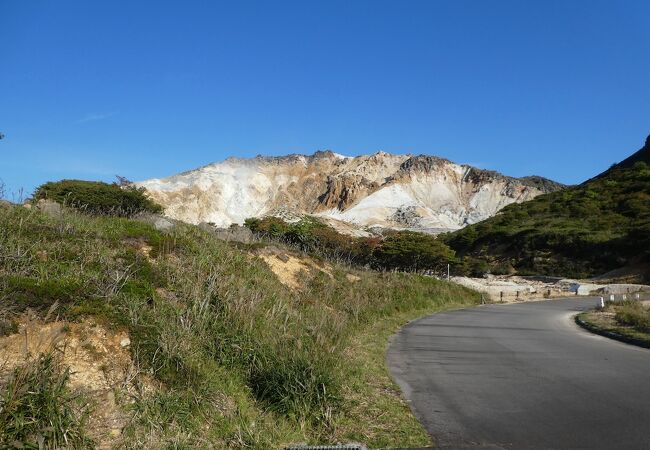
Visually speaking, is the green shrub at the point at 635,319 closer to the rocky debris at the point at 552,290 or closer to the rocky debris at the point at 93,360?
the rocky debris at the point at 93,360

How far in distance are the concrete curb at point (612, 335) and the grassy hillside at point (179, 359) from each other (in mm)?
7988

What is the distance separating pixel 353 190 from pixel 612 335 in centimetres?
13369

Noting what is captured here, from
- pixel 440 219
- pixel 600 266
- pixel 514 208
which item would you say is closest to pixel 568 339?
pixel 600 266

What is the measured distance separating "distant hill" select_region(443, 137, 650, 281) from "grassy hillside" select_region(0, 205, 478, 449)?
5135 cm

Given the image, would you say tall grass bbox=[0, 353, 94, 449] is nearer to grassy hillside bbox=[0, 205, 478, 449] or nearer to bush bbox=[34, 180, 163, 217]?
grassy hillside bbox=[0, 205, 478, 449]

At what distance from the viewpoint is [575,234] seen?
64125 millimetres

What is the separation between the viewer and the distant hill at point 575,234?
57219mm

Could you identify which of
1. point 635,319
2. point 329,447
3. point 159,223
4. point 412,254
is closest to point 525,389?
point 329,447

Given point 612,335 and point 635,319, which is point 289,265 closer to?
point 612,335

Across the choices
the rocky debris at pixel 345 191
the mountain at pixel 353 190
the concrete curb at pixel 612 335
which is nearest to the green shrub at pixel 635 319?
the concrete curb at pixel 612 335

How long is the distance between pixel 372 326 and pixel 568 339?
5.59 metres

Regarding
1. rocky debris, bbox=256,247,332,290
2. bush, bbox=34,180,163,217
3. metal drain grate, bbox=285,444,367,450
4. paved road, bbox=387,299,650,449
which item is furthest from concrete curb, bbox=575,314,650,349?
bush, bbox=34,180,163,217

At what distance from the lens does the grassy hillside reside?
15.4 feet

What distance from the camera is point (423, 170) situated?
15400 cm
